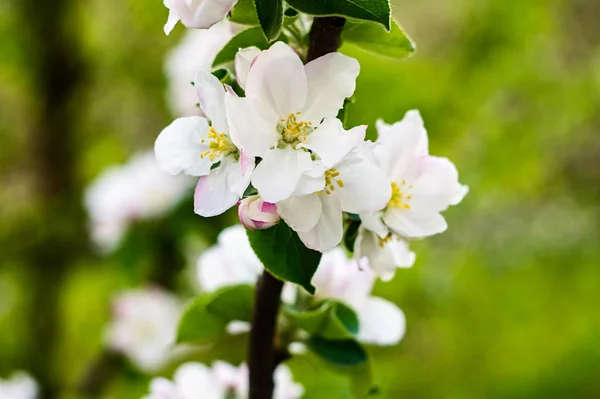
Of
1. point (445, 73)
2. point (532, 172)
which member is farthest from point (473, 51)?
point (532, 172)

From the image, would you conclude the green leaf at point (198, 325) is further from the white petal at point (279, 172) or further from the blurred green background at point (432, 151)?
the blurred green background at point (432, 151)

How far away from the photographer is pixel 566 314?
1.37 m

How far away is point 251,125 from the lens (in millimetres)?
266

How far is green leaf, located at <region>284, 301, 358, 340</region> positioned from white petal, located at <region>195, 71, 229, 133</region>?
4.6 inches

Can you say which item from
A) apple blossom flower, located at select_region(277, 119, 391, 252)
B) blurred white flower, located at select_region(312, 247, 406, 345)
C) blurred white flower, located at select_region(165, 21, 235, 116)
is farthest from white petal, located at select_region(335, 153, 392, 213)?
blurred white flower, located at select_region(165, 21, 235, 116)

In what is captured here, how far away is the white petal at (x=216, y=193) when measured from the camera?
272mm

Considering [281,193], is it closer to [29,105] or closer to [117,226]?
[117,226]

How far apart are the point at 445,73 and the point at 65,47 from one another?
645 millimetres

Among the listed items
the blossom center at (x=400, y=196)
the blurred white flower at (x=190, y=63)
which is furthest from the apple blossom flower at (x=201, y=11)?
the blurred white flower at (x=190, y=63)

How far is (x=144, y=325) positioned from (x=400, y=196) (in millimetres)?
593

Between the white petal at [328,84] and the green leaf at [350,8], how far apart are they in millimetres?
16

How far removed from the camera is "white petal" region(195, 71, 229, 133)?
270mm

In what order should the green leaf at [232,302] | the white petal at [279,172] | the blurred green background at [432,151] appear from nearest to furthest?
the white petal at [279,172] → the green leaf at [232,302] → the blurred green background at [432,151]

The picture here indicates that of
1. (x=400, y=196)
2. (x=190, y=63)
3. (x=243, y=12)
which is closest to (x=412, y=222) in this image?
(x=400, y=196)
